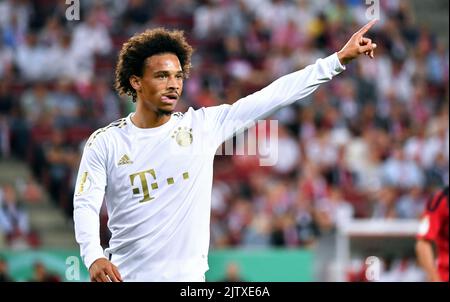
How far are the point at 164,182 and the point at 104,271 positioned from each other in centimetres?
74

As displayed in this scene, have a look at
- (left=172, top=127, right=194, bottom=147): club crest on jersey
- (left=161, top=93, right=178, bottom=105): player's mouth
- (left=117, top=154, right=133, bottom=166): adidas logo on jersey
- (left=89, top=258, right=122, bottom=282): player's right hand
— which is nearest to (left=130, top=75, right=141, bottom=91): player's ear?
(left=161, top=93, right=178, bottom=105): player's mouth

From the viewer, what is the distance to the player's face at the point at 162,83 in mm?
7180

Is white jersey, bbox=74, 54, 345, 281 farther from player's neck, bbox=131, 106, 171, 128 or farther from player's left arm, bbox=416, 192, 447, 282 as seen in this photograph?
player's left arm, bbox=416, 192, 447, 282

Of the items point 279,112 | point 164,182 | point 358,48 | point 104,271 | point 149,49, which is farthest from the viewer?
point 279,112

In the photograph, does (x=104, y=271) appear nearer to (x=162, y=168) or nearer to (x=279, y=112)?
(x=162, y=168)

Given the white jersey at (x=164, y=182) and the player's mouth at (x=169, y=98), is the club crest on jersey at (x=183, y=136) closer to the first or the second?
the white jersey at (x=164, y=182)

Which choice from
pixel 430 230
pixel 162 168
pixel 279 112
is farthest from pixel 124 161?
pixel 279 112

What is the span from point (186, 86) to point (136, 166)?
12.0 m

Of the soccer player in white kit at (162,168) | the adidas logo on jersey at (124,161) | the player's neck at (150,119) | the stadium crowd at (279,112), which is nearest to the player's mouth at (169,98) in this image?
the soccer player in white kit at (162,168)

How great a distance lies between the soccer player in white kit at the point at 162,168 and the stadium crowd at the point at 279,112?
9158 millimetres

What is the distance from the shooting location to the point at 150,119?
7.29 metres

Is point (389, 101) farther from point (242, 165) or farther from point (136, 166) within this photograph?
point (136, 166)

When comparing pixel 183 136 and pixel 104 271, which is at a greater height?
pixel 183 136

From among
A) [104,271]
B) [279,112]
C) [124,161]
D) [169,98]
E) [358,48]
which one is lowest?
[104,271]
